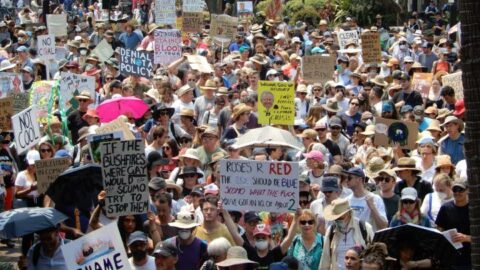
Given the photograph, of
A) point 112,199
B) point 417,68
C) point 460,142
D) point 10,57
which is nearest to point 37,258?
point 112,199

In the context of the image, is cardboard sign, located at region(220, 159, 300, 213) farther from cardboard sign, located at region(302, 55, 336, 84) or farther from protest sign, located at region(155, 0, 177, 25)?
protest sign, located at region(155, 0, 177, 25)

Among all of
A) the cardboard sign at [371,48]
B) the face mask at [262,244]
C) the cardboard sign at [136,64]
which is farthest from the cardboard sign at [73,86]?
the face mask at [262,244]

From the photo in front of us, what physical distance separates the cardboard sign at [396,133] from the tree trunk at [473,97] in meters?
6.97

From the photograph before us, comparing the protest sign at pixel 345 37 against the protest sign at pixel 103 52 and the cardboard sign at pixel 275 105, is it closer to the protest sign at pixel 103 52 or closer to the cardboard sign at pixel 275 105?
the protest sign at pixel 103 52

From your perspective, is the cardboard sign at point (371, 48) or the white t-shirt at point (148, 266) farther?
the cardboard sign at point (371, 48)

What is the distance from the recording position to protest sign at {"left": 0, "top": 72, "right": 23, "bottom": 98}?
64.0 ft

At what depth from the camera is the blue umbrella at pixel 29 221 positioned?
11.0 metres

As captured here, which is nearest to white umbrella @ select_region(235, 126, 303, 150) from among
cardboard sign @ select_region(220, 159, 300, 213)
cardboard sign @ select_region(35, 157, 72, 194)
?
cardboard sign @ select_region(35, 157, 72, 194)

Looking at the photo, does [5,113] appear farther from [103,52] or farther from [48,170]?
[103,52]

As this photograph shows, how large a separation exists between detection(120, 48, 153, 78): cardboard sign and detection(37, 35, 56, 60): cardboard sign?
304 cm

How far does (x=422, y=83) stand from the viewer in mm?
19984

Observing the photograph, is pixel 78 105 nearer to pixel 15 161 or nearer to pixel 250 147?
pixel 15 161

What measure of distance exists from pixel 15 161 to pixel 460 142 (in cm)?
519

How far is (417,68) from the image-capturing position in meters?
21.4
